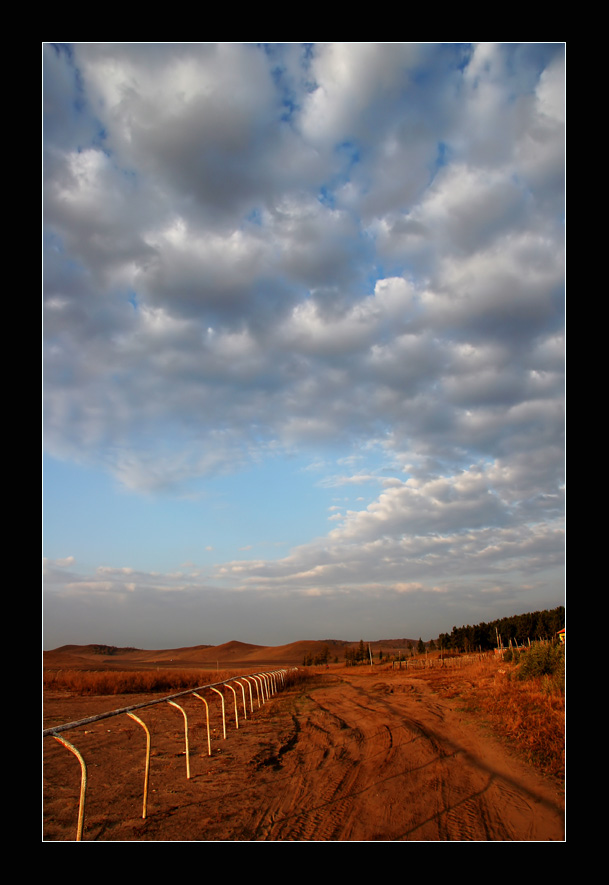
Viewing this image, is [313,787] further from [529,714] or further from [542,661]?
[542,661]

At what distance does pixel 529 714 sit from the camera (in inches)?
490

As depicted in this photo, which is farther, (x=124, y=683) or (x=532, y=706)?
(x=124, y=683)

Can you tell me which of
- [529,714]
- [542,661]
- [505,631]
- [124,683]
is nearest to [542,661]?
[542,661]

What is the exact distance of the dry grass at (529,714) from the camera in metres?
9.38

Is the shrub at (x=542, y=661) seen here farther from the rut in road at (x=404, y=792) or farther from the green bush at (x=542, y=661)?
the rut in road at (x=404, y=792)

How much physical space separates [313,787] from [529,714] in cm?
764

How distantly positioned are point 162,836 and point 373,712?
13.1m

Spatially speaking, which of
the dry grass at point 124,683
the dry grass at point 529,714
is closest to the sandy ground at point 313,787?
the dry grass at point 529,714

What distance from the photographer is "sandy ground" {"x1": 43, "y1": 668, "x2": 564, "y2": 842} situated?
20.0ft

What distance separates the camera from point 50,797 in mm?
8586

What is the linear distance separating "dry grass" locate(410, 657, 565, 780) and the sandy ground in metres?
0.51

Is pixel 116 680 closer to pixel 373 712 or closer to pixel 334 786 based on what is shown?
pixel 373 712
